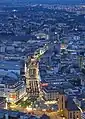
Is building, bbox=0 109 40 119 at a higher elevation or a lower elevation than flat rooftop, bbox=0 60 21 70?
higher

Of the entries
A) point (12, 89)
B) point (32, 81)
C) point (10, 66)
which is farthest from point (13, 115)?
point (10, 66)

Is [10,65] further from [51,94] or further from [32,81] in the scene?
[51,94]

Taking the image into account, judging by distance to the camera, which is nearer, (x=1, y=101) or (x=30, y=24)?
(x=1, y=101)

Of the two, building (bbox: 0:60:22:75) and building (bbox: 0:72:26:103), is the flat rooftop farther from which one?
building (bbox: 0:72:26:103)

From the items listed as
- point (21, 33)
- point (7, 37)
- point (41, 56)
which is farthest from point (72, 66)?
point (21, 33)

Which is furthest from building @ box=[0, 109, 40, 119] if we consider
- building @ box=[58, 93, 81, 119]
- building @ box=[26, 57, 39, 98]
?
building @ box=[26, 57, 39, 98]

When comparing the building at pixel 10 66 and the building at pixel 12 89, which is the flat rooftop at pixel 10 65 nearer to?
the building at pixel 10 66

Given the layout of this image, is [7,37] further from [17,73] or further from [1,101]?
[1,101]

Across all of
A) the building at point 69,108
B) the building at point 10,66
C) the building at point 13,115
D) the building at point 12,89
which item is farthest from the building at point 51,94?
the building at point 13,115

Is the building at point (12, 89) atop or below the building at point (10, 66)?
atop
